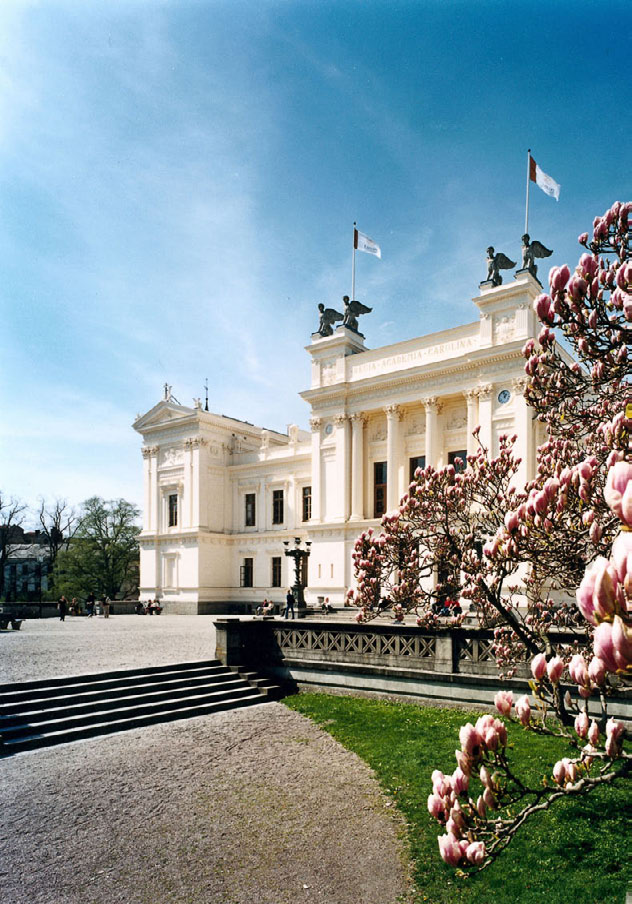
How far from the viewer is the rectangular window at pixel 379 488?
3772cm

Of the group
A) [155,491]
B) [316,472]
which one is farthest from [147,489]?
[316,472]

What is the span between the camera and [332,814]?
7398 millimetres

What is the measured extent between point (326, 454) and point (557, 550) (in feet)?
110

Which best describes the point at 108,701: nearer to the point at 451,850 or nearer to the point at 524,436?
the point at 451,850

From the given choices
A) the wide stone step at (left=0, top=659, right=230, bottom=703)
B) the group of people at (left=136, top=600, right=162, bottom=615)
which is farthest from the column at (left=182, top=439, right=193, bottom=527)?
the wide stone step at (left=0, top=659, right=230, bottom=703)

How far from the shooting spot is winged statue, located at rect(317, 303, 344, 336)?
40.9m

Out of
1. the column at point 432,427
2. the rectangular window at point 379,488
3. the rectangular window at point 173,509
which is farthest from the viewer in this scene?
the rectangular window at point 173,509

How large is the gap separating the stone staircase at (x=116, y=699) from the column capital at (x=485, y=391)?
22.4m

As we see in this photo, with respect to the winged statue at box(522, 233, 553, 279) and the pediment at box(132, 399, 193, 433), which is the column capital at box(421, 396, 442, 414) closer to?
the winged statue at box(522, 233, 553, 279)

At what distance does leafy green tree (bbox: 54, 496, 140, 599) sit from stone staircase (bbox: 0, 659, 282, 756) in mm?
39668

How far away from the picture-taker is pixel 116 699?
479 inches

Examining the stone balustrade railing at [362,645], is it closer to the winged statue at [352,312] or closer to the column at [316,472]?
the column at [316,472]

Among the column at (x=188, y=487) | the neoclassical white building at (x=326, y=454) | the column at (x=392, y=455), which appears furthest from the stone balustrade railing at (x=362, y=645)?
the column at (x=188, y=487)

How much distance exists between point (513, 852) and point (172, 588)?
42835 mm
